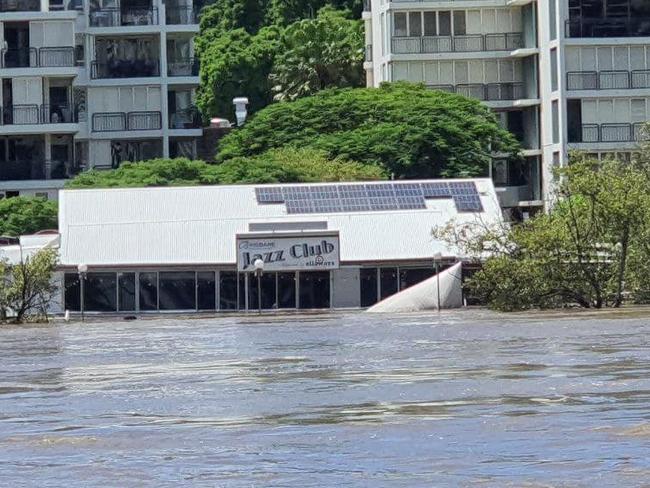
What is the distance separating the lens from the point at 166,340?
43.1 metres

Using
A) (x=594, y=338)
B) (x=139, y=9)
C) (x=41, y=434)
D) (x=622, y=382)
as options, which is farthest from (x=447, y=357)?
(x=139, y=9)

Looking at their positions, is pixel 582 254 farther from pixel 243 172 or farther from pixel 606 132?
pixel 606 132

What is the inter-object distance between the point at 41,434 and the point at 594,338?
16.3m

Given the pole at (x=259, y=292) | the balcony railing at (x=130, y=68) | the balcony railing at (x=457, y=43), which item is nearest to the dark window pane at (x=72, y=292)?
the pole at (x=259, y=292)

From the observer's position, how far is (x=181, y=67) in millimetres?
95562

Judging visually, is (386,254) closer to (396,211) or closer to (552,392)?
(396,211)

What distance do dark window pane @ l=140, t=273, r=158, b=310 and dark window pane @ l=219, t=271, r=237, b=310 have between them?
2.04 metres

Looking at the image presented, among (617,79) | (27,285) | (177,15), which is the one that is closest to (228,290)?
(27,285)

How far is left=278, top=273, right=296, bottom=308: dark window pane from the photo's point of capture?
2554 inches

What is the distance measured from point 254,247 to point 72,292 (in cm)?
588

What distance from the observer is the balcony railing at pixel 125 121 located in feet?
307

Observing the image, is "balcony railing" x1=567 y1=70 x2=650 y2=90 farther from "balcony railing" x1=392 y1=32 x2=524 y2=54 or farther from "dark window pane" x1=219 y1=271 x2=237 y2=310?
"dark window pane" x1=219 y1=271 x2=237 y2=310

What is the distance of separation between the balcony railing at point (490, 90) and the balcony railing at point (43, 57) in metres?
18.0

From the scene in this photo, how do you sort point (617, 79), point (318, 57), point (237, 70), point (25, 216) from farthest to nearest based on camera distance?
point (237, 70), point (318, 57), point (617, 79), point (25, 216)
